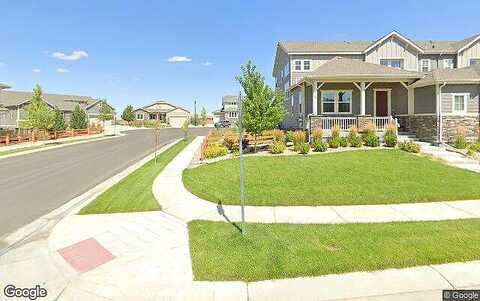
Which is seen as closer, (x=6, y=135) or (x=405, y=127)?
(x=405, y=127)

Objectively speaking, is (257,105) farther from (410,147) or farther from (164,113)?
(164,113)

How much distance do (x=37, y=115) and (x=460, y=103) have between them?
39201mm

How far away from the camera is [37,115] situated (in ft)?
115

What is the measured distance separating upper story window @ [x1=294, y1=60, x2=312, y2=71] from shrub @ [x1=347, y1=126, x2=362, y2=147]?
54.1 ft

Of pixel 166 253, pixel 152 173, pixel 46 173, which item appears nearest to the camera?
pixel 166 253

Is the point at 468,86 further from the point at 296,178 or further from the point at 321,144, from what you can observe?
the point at 296,178

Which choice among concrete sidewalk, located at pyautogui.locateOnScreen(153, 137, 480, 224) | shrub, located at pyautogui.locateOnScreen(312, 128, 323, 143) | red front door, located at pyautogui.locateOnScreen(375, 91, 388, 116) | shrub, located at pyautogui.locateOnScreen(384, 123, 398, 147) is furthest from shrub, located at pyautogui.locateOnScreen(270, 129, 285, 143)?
concrete sidewalk, located at pyautogui.locateOnScreen(153, 137, 480, 224)

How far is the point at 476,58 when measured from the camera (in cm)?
3353

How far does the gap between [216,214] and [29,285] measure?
4.39 metres

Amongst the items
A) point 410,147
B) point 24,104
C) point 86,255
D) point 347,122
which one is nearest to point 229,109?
point 24,104

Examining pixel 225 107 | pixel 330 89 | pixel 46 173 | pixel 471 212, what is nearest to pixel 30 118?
pixel 46 173

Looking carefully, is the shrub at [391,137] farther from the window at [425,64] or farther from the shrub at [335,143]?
the window at [425,64]
